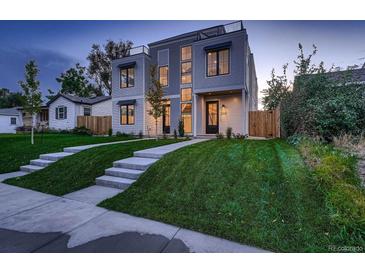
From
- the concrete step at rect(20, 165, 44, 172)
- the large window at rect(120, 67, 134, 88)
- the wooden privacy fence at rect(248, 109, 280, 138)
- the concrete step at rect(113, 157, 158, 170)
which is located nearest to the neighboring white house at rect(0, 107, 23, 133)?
the large window at rect(120, 67, 134, 88)

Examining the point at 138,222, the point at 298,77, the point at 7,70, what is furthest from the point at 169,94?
the point at 138,222

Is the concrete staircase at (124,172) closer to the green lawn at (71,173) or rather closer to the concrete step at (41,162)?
the green lawn at (71,173)

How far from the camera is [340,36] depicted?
20.1 feet

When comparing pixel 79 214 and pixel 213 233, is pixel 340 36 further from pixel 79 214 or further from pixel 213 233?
pixel 79 214

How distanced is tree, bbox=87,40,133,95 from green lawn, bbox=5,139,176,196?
1074 inches

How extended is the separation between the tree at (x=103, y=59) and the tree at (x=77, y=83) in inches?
87.6

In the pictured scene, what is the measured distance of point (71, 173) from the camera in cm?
570

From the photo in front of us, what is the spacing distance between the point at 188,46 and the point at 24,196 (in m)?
12.8

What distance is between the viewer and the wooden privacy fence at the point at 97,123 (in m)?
17.5

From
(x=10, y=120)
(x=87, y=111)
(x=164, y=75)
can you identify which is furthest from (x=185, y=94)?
(x=10, y=120)

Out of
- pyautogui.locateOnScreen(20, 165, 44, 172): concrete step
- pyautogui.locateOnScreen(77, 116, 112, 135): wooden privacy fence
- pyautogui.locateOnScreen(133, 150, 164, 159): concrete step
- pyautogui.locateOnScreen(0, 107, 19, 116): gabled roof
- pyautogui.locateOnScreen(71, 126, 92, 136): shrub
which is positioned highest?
pyautogui.locateOnScreen(0, 107, 19, 116): gabled roof

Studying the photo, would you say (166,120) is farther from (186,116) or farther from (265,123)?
(265,123)

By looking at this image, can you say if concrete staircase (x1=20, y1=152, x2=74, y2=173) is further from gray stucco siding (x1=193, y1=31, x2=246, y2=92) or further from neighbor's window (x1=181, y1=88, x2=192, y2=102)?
neighbor's window (x1=181, y1=88, x2=192, y2=102)

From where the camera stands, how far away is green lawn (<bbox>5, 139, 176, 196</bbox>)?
496 centimetres
